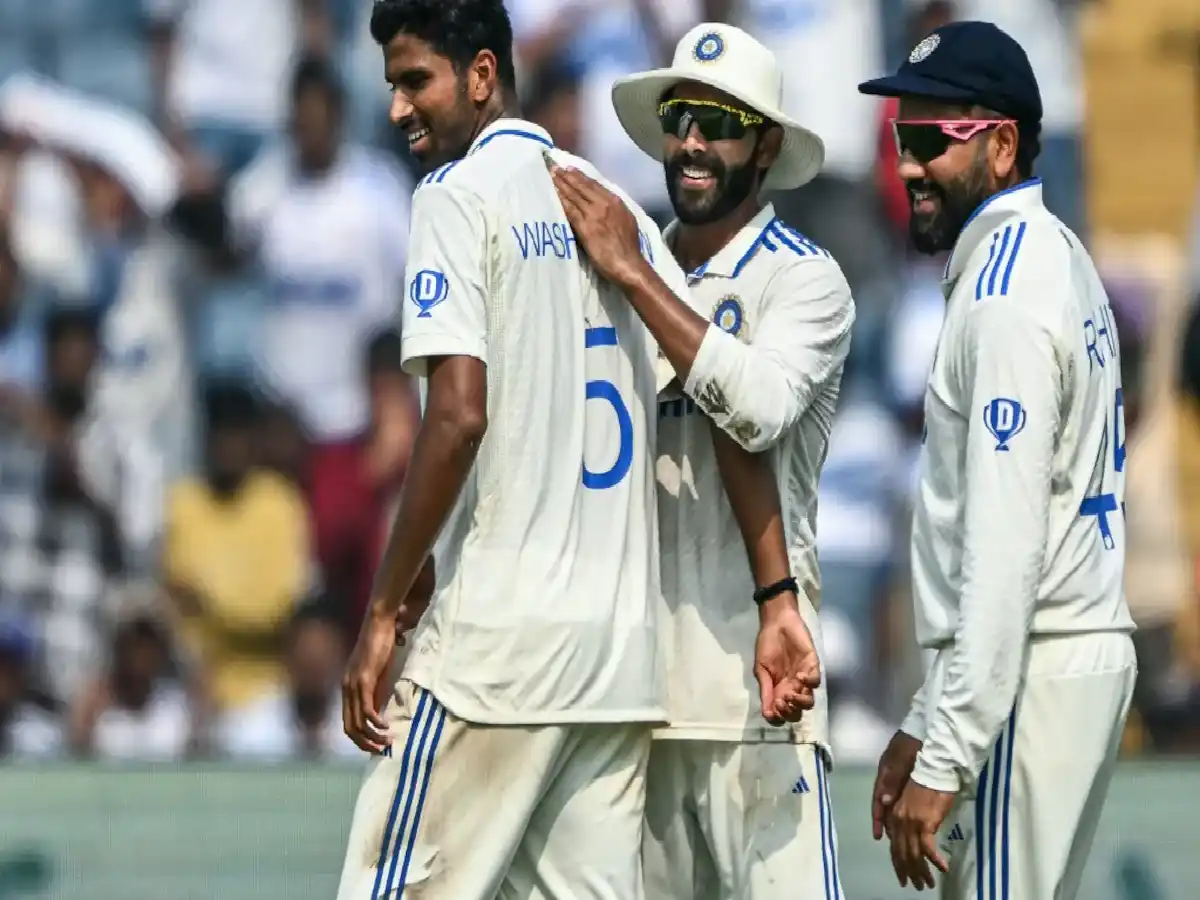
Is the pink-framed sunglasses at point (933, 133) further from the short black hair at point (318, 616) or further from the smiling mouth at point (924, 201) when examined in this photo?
the short black hair at point (318, 616)

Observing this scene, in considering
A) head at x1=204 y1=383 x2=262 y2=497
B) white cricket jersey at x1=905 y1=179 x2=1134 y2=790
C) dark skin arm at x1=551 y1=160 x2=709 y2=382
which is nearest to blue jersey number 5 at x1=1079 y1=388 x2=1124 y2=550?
white cricket jersey at x1=905 y1=179 x2=1134 y2=790

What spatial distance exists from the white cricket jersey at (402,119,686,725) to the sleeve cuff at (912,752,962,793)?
1.78 feet

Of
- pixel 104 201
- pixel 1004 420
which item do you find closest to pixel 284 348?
pixel 104 201

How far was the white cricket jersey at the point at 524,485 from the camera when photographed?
390 cm

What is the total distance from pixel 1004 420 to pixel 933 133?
→ 2.06 feet

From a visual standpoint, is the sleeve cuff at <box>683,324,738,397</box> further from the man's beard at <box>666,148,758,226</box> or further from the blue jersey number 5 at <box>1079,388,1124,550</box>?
the blue jersey number 5 at <box>1079,388,1124,550</box>

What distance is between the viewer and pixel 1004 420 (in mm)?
3701

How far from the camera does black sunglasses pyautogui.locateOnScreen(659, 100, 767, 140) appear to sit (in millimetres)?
4457

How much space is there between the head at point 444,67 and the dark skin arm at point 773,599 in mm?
754

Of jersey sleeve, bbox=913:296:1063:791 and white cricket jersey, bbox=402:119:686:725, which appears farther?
white cricket jersey, bbox=402:119:686:725

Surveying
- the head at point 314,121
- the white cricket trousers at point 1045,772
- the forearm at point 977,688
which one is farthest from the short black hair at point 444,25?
the head at point 314,121

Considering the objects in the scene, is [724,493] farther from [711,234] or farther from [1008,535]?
[1008,535]

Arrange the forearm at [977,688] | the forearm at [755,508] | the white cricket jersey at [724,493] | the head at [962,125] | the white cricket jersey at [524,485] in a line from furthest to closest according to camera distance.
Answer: the white cricket jersey at [724,493], the forearm at [755,508], the head at [962,125], the white cricket jersey at [524,485], the forearm at [977,688]

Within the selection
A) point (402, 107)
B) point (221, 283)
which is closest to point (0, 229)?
point (221, 283)
